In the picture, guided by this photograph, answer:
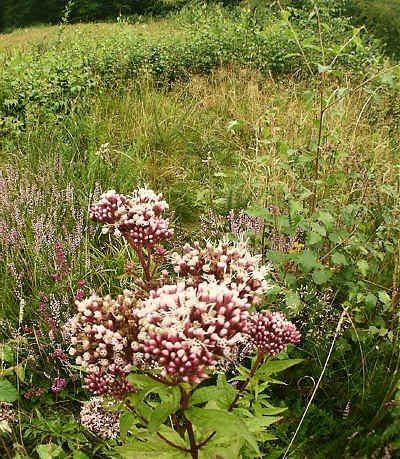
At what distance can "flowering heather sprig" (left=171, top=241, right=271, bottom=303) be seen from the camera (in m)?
1.59

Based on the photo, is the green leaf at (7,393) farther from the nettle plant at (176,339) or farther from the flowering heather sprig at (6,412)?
the nettle plant at (176,339)

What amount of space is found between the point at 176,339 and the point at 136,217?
2.09 feet

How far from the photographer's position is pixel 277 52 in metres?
8.09

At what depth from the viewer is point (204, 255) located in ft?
5.50

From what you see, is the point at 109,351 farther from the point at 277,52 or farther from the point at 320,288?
the point at 277,52

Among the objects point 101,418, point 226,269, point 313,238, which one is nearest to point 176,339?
point 226,269

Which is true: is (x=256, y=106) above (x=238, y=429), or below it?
below

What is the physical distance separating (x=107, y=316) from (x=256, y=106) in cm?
492

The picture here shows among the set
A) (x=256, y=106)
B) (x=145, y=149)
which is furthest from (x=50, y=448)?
(x=256, y=106)

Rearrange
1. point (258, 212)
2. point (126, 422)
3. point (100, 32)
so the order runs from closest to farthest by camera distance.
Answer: point (126, 422) < point (258, 212) < point (100, 32)

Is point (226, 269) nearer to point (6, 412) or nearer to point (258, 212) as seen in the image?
point (258, 212)

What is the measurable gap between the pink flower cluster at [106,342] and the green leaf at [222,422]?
266 millimetres

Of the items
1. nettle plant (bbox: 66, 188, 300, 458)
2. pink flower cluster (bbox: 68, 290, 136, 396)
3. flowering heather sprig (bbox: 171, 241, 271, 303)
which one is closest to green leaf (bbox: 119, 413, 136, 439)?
nettle plant (bbox: 66, 188, 300, 458)

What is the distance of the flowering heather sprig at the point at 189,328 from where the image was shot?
1256 millimetres
